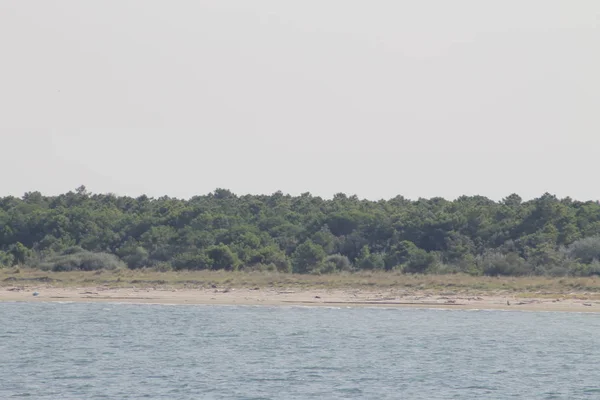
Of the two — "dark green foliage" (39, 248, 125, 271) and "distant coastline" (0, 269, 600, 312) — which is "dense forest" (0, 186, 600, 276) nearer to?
"dark green foliage" (39, 248, 125, 271)

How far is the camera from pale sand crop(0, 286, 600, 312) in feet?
127

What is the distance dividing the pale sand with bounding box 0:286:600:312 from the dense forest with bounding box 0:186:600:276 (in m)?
6.21

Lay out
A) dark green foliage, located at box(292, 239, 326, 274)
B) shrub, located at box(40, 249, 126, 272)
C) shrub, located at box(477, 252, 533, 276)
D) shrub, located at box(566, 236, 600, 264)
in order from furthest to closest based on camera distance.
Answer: shrub, located at box(40, 249, 126, 272), dark green foliage, located at box(292, 239, 326, 274), shrub, located at box(566, 236, 600, 264), shrub, located at box(477, 252, 533, 276)

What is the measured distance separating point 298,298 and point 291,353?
34.0 ft

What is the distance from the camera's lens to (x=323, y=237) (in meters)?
54.3

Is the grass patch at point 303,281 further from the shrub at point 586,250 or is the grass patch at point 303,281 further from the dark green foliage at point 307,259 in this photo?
the shrub at point 586,250

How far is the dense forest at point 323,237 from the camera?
48906 millimetres

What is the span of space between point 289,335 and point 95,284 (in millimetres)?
14919

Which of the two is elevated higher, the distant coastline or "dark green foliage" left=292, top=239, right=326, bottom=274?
"dark green foliage" left=292, top=239, right=326, bottom=274

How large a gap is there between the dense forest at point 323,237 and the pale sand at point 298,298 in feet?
20.4

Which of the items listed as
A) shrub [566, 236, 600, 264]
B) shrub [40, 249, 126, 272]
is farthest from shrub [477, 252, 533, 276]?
shrub [40, 249, 126, 272]

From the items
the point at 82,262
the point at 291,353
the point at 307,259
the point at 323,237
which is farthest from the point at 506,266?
the point at 82,262

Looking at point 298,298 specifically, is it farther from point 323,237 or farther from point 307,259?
point 323,237

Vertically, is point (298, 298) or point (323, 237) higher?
point (323, 237)
